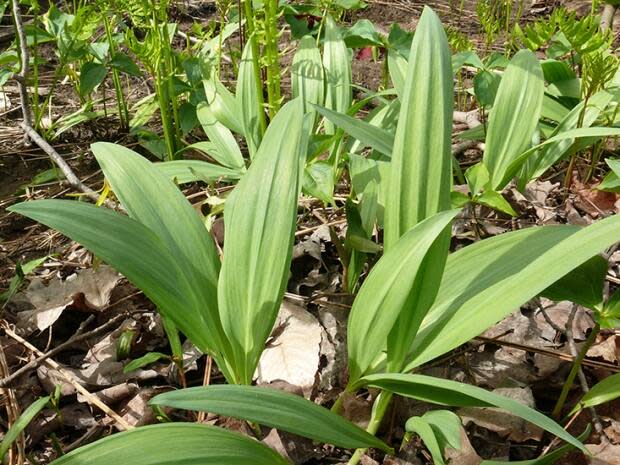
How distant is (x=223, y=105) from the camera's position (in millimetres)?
1624

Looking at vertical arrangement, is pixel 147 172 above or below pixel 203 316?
above

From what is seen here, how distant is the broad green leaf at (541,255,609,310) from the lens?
91 centimetres

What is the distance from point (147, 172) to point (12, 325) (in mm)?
503

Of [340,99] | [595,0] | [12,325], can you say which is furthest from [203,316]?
[595,0]

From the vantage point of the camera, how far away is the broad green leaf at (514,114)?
1.37 metres

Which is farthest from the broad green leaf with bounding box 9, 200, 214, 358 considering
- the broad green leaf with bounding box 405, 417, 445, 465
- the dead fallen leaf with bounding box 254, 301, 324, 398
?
the broad green leaf with bounding box 405, 417, 445, 465

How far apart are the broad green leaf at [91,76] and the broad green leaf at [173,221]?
0.89 meters

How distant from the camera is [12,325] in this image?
126 cm

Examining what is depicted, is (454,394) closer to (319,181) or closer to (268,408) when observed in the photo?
(268,408)

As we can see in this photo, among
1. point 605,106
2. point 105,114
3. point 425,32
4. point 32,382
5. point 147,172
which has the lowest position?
point 32,382

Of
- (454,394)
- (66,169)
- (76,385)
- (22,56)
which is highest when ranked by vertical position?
(22,56)

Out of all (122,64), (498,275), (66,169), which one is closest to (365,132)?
(498,275)

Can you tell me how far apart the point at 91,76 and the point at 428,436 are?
146cm

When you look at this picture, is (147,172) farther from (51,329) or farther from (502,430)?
(502,430)
